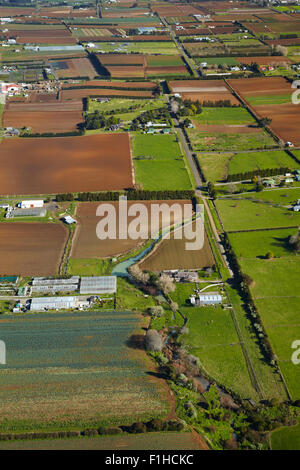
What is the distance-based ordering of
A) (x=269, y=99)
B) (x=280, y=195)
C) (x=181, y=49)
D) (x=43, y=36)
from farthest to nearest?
(x=43, y=36) → (x=181, y=49) → (x=269, y=99) → (x=280, y=195)

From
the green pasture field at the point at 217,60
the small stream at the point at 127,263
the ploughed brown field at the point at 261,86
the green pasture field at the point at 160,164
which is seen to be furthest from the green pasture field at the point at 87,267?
the green pasture field at the point at 217,60

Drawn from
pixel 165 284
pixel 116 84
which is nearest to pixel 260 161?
pixel 165 284

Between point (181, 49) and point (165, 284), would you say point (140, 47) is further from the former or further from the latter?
point (165, 284)

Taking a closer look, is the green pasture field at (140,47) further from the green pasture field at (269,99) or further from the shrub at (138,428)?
the shrub at (138,428)

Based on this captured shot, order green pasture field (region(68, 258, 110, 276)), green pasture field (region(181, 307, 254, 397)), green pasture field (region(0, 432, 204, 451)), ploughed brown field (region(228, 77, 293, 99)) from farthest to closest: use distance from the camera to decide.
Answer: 1. ploughed brown field (region(228, 77, 293, 99))
2. green pasture field (region(68, 258, 110, 276))
3. green pasture field (region(181, 307, 254, 397))
4. green pasture field (region(0, 432, 204, 451))

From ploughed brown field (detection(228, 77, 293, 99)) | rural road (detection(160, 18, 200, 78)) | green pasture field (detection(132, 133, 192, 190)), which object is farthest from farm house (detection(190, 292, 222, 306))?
rural road (detection(160, 18, 200, 78))

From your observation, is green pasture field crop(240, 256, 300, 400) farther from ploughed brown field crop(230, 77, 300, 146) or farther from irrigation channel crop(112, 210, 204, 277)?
ploughed brown field crop(230, 77, 300, 146)
